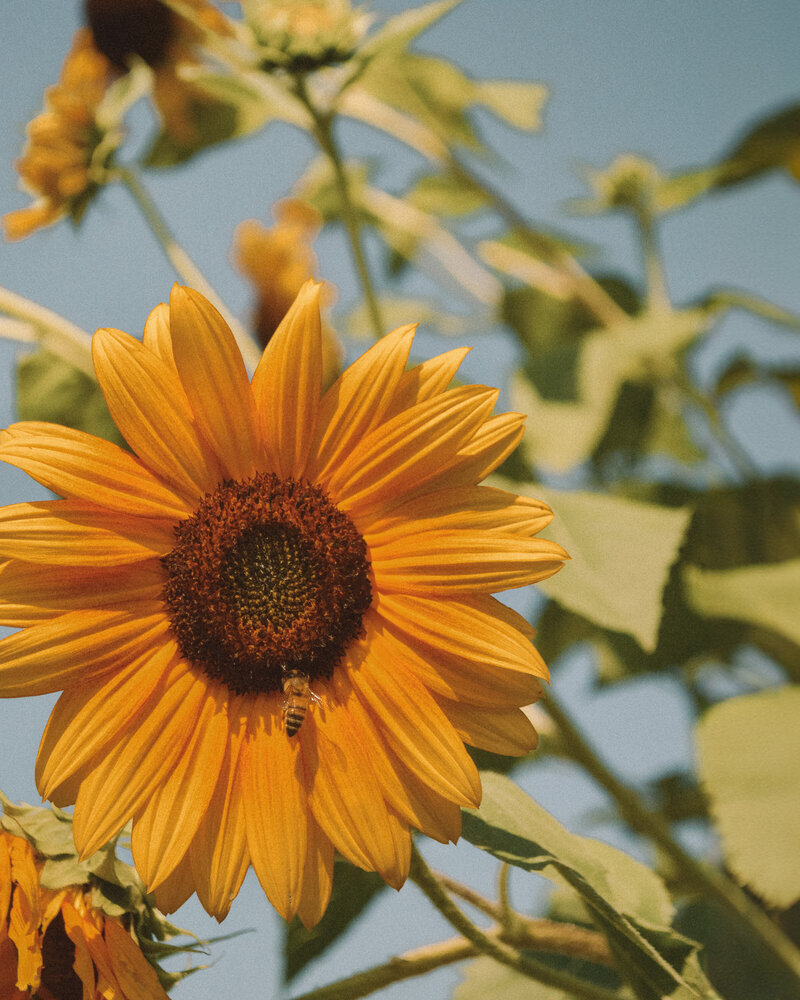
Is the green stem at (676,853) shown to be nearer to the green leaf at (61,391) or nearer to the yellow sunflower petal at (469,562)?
the yellow sunflower petal at (469,562)

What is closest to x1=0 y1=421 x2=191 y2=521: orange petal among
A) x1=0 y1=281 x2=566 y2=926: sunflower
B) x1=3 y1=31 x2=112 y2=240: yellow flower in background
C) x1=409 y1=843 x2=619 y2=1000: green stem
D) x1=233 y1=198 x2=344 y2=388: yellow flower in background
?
x1=0 y1=281 x2=566 y2=926: sunflower

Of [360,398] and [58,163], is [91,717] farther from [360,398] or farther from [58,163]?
[58,163]

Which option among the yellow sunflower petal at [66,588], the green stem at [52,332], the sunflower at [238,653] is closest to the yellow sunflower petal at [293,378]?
the sunflower at [238,653]

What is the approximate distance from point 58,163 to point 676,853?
853 millimetres

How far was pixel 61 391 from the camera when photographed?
987 mm

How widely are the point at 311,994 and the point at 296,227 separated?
1162 millimetres

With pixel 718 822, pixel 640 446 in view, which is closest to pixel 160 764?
pixel 718 822

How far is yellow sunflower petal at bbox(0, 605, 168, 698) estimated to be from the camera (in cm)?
51

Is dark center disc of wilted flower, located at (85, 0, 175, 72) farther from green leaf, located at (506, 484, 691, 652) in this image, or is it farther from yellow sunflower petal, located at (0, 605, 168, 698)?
yellow sunflower petal, located at (0, 605, 168, 698)

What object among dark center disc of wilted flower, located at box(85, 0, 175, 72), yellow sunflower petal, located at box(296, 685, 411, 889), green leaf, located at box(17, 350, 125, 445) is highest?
dark center disc of wilted flower, located at box(85, 0, 175, 72)

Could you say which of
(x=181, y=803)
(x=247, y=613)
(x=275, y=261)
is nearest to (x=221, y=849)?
(x=181, y=803)

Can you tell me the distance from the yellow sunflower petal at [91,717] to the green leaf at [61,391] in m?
0.47

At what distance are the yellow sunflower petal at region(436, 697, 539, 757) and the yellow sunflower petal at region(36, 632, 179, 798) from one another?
0.16 m

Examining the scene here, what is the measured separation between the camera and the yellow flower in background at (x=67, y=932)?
0.52m
